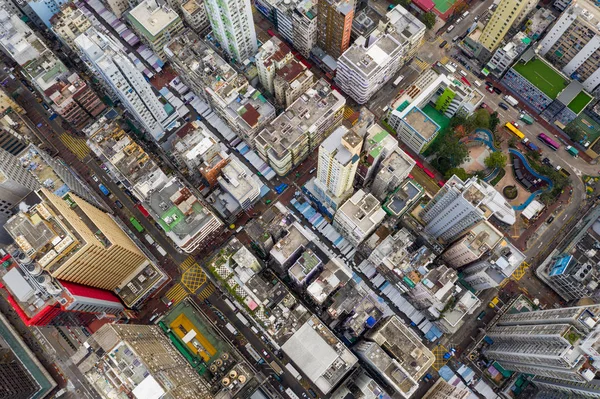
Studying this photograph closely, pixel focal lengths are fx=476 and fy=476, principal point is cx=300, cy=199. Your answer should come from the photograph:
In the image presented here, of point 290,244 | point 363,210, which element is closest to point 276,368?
point 290,244

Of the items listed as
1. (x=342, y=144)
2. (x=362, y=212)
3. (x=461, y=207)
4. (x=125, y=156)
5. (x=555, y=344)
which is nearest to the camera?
(x=555, y=344)

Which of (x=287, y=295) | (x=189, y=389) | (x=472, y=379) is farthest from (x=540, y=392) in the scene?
(x=189, y=389)

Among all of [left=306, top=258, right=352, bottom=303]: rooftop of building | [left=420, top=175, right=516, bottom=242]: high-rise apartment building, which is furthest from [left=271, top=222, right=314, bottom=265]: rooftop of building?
[left=420, top=175, right=516, bottom=242]: high-rise apartment building

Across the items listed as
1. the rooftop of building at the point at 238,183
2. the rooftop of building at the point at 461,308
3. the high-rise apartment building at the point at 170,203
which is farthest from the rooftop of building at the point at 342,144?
the rooftop of building at the point at 461,308

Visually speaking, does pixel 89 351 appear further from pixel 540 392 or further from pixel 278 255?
pixel 540 392

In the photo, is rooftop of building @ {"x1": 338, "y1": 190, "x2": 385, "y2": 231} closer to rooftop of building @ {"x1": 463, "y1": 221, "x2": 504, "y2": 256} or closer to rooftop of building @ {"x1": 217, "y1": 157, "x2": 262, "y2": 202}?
rooftop of building @ {"x1": 463, "y1": 221, "x2": 504, "y2": 256}

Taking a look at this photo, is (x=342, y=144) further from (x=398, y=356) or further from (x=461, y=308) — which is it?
(x=461, y=308)
